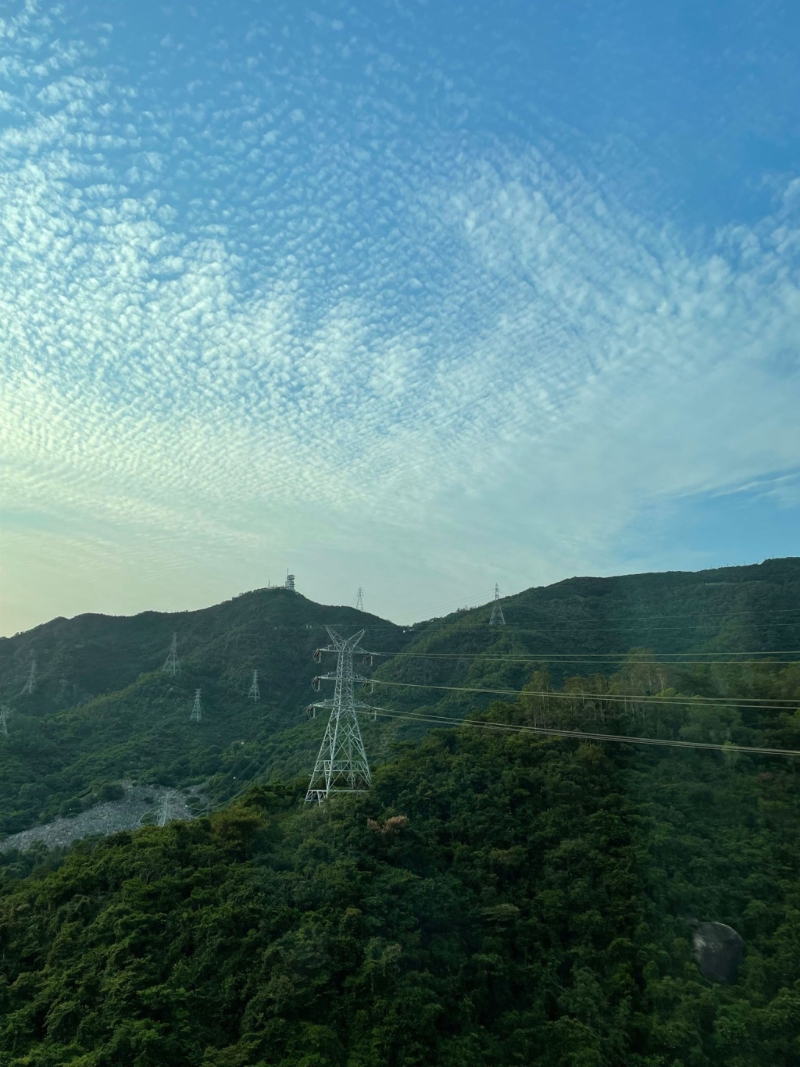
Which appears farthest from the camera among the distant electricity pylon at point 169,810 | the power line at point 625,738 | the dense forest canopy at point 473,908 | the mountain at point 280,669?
the mountain at point 280,669

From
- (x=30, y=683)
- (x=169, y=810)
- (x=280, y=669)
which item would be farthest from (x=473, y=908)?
(x=30, y=683)

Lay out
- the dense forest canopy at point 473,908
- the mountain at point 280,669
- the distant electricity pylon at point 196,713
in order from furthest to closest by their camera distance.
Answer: the distant electricity pylon at point 196,713 → the mountain at point 280,669 → the dense forest canopy at point 473,908

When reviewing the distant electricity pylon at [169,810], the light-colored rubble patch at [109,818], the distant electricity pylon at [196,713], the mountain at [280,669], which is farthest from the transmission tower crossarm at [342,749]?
the distant electricity pylon at [196,713]

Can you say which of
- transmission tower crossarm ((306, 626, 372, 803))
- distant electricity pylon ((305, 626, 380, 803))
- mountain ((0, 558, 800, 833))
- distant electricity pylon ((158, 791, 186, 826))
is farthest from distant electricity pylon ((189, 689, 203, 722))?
transmission tower crossarm ((306, 626, 372, 803))

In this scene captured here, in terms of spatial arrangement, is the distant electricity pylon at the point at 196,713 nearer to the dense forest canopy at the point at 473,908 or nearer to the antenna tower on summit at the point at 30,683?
the antenna tower on summit at the point at 30,683

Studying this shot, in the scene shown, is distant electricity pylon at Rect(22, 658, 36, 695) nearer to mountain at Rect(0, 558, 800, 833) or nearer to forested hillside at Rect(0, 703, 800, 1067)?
mountain at Rect(0, 558, 800, 833)
